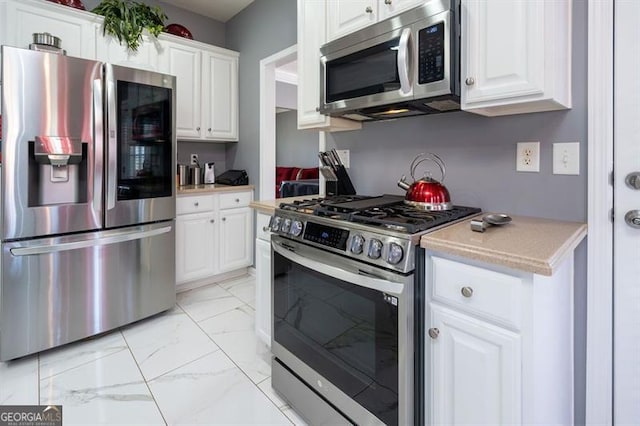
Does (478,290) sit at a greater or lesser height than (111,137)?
lesser

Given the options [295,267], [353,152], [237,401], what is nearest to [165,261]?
[237,401]

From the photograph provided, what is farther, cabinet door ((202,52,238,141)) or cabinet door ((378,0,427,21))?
cabinet door ((202,52,238,141))

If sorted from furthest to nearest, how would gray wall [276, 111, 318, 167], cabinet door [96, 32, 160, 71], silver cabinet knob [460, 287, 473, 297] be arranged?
gray wall [276, 111, 318, 167], cabinet door [96, 32, 160, 71], silver cabinet knob [460, 287, 473, 297]

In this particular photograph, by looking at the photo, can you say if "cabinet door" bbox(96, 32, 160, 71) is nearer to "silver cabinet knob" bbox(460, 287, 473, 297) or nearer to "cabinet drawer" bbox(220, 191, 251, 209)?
"cabinet drawer" bbox(220, 191, 251, 209)

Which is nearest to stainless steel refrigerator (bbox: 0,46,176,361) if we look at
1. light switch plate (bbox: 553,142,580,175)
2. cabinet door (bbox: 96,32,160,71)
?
cabinet door (bbox: 96,32,160,71)

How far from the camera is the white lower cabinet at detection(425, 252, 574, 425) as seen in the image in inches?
36.2

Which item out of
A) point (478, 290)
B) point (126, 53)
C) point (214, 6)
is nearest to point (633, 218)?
point (478, 290)

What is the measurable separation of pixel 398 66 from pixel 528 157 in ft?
2.22

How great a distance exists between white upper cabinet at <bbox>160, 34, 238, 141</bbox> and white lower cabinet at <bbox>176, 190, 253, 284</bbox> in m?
0.69

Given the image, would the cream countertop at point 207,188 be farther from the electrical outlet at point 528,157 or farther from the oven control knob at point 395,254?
the electrical outlet at point 528,157

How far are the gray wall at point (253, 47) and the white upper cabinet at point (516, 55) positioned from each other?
198 centimetres

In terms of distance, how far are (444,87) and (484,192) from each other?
0.55 meters

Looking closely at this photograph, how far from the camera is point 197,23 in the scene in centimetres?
361

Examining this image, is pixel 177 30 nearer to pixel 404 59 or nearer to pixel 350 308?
pixel 404 59
